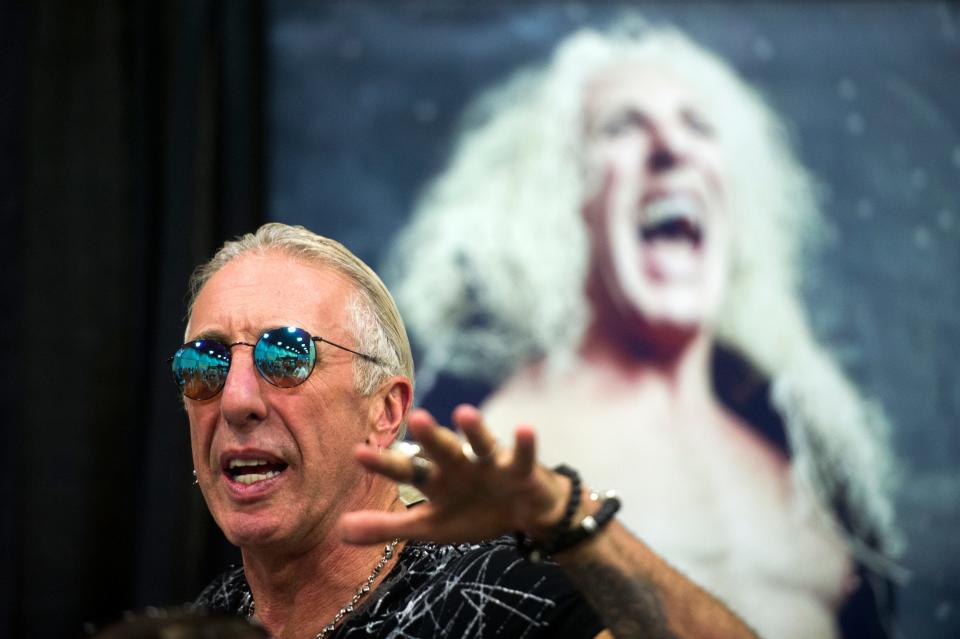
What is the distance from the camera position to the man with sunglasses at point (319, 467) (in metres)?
1.49

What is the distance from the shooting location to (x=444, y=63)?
11.4 feet

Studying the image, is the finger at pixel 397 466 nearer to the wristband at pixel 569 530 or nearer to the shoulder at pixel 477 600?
the wristband at pixel 569 530

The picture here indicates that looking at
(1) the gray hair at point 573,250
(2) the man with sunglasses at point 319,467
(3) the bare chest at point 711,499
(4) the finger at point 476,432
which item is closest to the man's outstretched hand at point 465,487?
(4) the finger at point 476,432

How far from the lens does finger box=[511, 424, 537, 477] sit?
108cm

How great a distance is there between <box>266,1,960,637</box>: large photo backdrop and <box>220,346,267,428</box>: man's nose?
162cm

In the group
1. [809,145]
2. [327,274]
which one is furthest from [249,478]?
[809,145]

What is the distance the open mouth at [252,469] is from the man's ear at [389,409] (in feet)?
0.60

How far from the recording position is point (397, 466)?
108cm

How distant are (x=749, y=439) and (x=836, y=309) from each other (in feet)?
1.66

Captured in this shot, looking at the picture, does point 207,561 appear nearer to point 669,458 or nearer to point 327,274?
point 669,458

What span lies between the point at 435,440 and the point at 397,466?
51 millimetres

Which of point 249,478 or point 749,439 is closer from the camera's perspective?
point 249,478

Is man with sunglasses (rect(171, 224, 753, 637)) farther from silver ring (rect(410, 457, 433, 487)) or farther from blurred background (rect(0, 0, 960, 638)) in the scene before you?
blurred background (rect(0, 0, 960, 638))

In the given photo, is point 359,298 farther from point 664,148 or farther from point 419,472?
point 664,148
